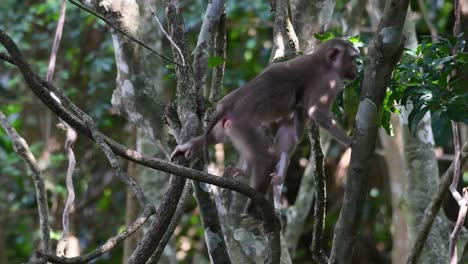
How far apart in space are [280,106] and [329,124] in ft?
1.07

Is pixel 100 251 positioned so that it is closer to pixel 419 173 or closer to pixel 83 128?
pixel 83 128

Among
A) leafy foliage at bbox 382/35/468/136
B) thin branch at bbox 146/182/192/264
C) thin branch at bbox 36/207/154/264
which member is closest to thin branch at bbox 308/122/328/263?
leafy foliage at bbox 382/35/468/136

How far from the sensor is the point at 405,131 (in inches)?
230

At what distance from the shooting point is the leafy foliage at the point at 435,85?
3498 millimetres

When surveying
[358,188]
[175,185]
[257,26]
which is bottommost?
[358,188]

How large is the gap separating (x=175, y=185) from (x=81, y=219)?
7.15 meters

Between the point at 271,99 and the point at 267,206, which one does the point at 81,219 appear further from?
the point at 267,206

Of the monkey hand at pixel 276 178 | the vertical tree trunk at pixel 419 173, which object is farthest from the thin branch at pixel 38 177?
the vertical tree trunk at pixel 419 173

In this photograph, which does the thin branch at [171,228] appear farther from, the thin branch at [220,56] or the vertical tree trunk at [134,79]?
the vertical tree trunk at [134,79]

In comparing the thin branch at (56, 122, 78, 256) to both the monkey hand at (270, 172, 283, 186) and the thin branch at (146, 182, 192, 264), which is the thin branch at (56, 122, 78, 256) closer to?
the thin branch at (146, 182, 192, 264)

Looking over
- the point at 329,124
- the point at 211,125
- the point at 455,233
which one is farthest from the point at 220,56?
the point at 455,233

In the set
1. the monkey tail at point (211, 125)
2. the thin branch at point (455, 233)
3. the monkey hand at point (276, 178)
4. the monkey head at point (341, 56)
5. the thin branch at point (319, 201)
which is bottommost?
the thin branch at point (455, 233)

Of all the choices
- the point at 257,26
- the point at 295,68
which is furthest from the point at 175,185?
the point at 257,26

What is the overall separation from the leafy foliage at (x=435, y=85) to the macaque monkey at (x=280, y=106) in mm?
401
